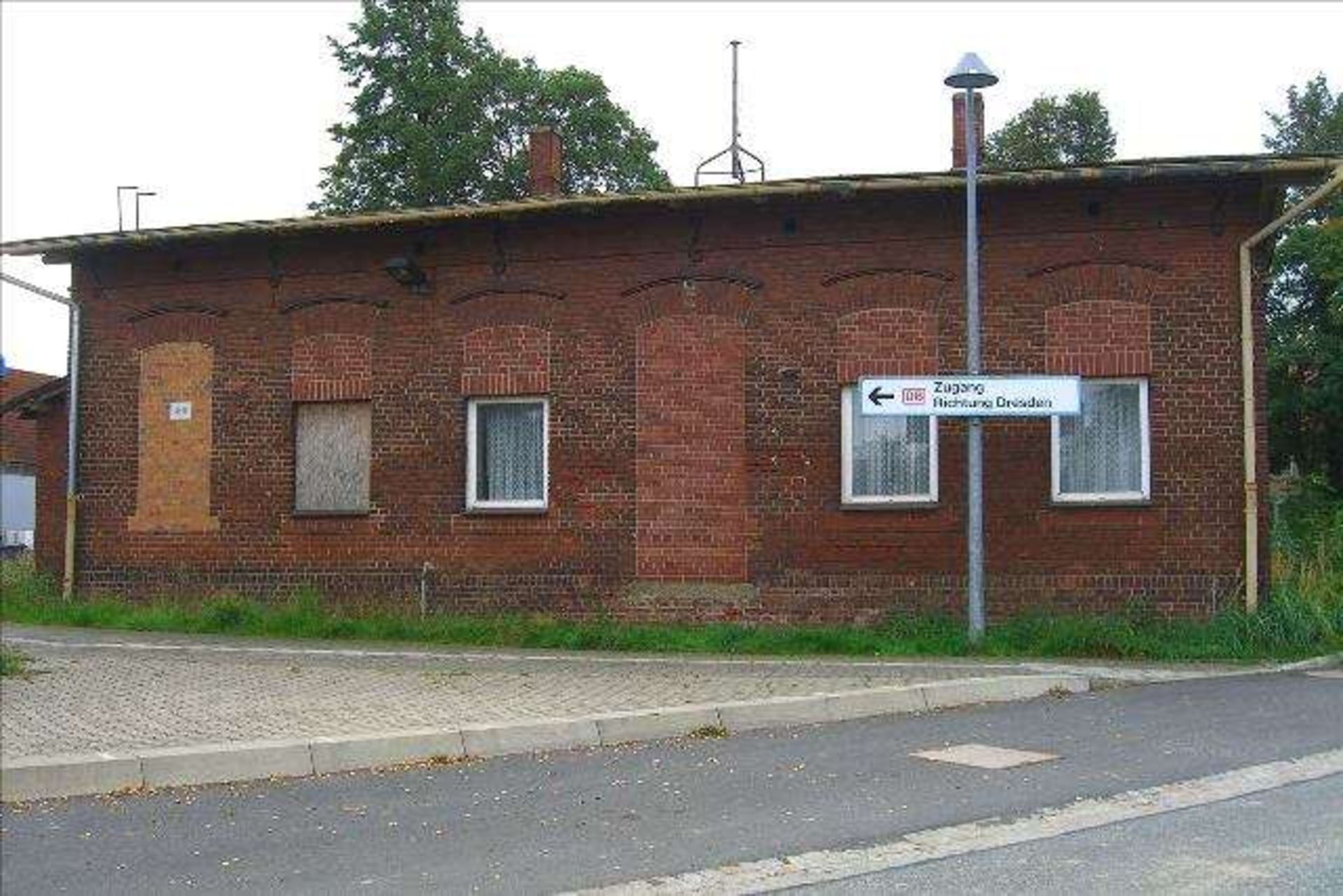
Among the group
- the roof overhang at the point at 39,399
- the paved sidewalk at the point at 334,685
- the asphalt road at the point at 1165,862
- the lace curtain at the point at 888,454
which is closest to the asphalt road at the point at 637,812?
the asphalt road at the point at 1165,862

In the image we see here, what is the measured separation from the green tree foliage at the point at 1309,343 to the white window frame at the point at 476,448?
19.6 m

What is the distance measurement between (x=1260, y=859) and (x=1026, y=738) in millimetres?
3319

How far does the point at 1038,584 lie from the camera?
1499 cm

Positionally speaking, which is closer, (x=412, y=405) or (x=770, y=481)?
(x=770, y=481)

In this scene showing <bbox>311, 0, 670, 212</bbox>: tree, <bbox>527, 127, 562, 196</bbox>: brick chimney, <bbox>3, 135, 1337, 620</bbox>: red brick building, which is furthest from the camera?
<bbox>311, 0, 670, 212</bbox>: tree

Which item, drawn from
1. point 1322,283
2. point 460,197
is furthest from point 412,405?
point 1322,283

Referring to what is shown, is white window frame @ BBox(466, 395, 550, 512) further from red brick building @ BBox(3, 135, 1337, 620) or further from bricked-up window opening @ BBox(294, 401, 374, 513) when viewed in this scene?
bricked-up window opening @ BBox(294, 401, 374, 513)

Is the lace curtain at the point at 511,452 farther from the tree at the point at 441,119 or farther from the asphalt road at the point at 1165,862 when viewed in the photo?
the tree at the point at 441,119

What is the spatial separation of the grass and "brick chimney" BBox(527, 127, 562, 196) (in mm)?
6502

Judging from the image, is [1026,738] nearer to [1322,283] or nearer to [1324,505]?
[1324,505]

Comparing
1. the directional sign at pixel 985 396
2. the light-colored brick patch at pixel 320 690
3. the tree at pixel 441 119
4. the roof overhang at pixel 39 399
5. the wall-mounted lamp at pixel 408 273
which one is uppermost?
the tree at pixel 441 119

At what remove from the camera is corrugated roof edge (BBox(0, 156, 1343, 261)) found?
14203 millimetres

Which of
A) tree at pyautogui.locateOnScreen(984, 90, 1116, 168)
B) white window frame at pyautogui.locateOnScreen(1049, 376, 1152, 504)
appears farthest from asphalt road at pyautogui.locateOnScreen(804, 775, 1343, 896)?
tree at pyautogui.locateOnScreen(984, 90, 1116, 168)

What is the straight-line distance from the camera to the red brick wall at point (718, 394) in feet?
48.9
